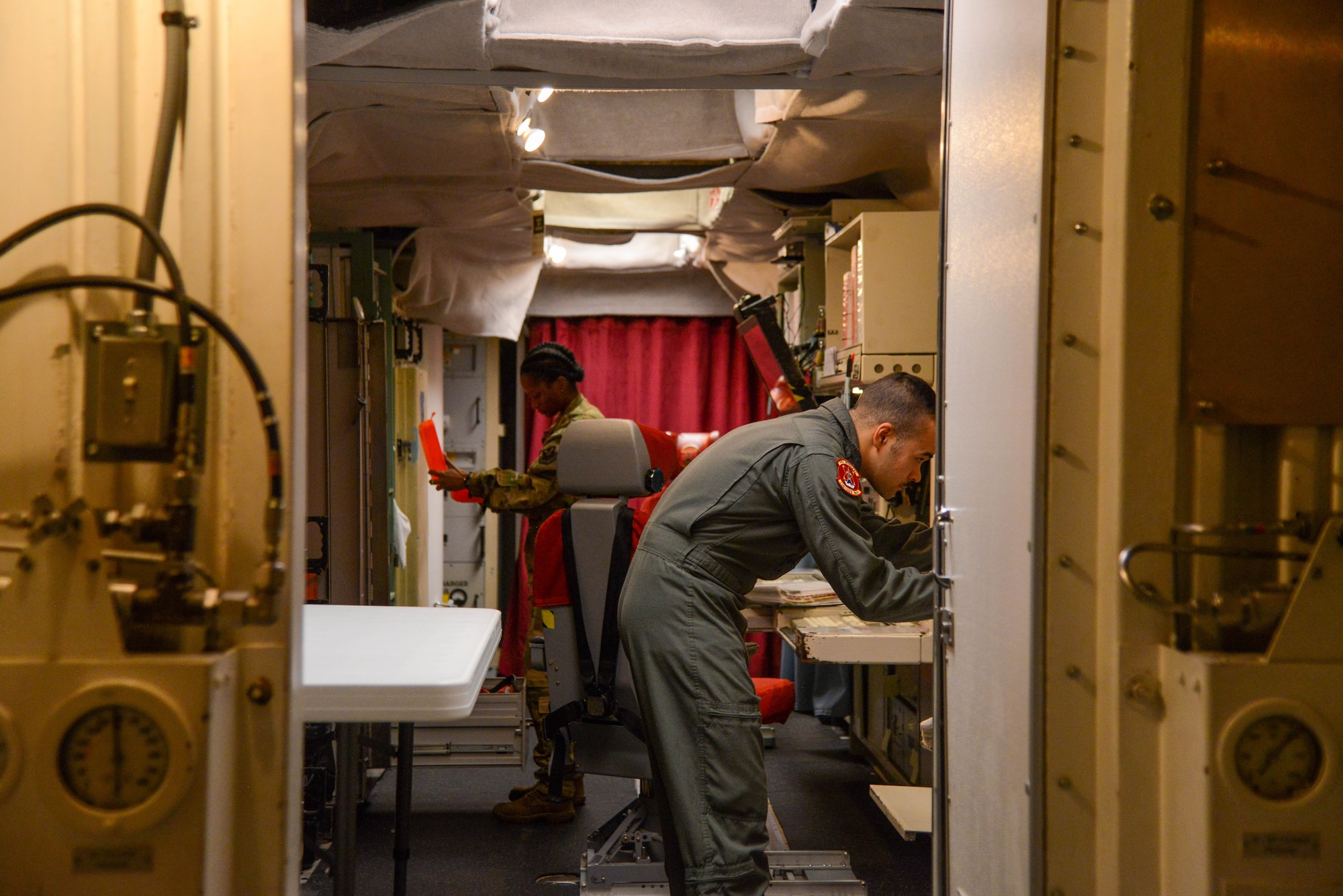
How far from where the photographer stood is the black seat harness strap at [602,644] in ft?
10.3

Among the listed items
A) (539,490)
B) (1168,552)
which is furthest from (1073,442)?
(539,490)

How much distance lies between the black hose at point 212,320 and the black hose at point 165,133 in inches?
1.1

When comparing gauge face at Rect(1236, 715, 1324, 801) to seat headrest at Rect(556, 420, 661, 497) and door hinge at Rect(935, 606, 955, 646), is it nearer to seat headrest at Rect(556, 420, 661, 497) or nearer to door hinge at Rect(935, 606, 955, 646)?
door hinge at Rect(935, 606, 955, 646)

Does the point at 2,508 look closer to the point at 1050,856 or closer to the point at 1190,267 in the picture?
the point at 1050,856

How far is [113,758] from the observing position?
1276 mm

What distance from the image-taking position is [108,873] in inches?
50.5

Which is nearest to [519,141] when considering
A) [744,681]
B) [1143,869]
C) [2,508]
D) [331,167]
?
[331,167]

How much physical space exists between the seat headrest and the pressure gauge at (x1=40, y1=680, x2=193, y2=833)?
2031mm

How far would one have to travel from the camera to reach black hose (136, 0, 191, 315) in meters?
1.26

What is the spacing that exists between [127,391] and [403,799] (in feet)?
5.68

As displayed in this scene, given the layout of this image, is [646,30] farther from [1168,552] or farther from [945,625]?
[1168,552]

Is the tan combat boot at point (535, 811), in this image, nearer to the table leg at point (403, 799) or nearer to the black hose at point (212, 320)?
the table leg at point (403, 799)

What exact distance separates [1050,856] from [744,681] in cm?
112

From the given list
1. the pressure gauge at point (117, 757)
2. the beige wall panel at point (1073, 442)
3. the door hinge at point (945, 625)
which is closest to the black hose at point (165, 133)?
the pressure gauge at point (117, 757)
